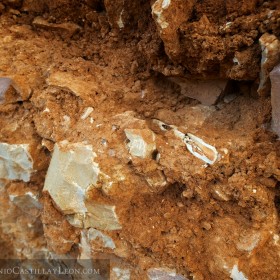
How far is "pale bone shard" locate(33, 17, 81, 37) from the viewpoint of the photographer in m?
1.96

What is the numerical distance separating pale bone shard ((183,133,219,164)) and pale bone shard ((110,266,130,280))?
0.87 m

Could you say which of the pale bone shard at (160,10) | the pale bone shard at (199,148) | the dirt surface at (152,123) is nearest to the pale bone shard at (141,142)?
the dirt surface at (152,123)

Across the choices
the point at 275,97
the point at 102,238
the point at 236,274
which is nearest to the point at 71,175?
the point at 102,238

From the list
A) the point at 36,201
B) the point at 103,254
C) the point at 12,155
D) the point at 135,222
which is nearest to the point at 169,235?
the point at 135,222

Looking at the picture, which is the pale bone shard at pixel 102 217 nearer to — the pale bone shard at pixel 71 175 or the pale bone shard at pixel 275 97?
the pale bone shard at pixel 71 175

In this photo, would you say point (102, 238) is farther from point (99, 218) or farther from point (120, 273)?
point (120, 273)

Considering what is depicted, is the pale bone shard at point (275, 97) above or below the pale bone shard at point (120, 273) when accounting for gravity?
above

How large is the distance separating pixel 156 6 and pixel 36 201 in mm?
1477

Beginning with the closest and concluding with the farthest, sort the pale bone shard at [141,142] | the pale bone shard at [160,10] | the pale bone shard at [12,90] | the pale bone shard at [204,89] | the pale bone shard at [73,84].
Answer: the pale bone shard at [160,10]
the pale bone shard at [141,142]
the pale bone shard at [204,89]
the pale bone shard at [73,84]
the pale bone shard at [12,90]

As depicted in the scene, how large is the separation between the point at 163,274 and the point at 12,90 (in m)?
1.48

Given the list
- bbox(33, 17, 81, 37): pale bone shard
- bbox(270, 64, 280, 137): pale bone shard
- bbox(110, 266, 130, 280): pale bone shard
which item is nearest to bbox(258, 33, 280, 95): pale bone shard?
bbox(270, 64, 280, 137): pale bone shard

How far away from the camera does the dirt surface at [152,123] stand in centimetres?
145

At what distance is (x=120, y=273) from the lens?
6.00 feet

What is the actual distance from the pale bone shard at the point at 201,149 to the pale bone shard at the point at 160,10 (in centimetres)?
59
